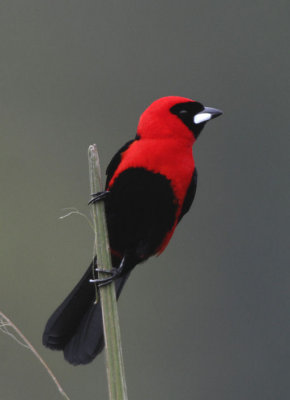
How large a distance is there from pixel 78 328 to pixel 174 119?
455 millimetres

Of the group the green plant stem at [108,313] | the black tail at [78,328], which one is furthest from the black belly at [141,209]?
the green plant stem at [108,313]

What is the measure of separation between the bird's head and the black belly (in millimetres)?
80

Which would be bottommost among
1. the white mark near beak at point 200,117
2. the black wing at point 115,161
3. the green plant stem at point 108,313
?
the green plant stem at point 108,313

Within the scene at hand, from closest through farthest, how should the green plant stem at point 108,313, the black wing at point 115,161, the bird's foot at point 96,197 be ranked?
1. the green plant stem at point 108,313
2. the bird's foot at point 96,197
3. the black wing at point 115,161

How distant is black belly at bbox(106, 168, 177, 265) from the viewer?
1.22 meters

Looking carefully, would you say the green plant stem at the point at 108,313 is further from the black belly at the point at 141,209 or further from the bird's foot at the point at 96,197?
the black belly at the point at 141,209

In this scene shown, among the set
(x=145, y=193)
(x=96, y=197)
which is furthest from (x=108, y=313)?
(x=145, y=193)

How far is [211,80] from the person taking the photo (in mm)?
3602

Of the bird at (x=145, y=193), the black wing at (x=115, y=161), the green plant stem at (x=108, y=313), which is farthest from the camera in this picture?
the black wing at (x=115, y=161)

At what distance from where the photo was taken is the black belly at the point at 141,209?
4.02ft

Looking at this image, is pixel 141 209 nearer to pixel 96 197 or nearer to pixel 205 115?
→ pixel 205 115

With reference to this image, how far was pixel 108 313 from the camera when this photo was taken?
0.69 metres

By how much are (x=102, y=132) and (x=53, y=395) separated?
1513 mm

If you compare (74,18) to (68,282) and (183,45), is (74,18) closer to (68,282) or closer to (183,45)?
(183,45)
